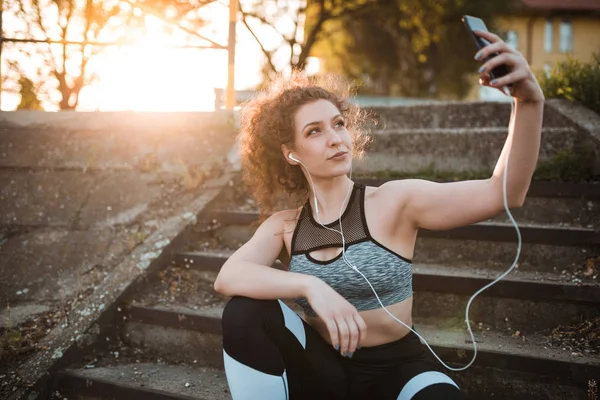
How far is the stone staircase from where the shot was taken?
217cm

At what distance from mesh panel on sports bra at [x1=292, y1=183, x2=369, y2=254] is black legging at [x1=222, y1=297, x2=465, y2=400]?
0.93 feet

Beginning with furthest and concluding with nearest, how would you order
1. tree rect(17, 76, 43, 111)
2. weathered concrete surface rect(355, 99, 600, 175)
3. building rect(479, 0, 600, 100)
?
building rect(479, 0, 600, 100) → tree rect(17, 76, 43, 111) → weathered concrete surface rect(355, 99, 600, 175)

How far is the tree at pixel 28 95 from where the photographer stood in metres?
5.08

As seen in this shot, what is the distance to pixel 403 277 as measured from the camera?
187 cm

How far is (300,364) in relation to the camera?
5.98 feet

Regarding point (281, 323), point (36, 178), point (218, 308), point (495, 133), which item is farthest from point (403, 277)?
point (36, 178)

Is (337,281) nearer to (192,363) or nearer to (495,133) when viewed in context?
(192,363)

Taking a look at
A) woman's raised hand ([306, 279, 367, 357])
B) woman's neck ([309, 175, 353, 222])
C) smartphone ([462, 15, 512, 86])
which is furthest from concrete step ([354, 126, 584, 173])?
smartphone ([462, 15, 512, 86])

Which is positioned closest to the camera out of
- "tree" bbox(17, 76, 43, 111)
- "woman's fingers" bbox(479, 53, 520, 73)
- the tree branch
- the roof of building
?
"woman's fingers" bbox(479, 53, 520, 73)

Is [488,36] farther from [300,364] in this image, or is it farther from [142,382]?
[142,382]

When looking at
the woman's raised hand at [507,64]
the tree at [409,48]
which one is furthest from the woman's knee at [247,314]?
the tree at [409,48]

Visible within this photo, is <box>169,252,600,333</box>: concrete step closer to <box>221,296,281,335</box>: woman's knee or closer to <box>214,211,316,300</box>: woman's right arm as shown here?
<box>214,211,316,300</box>: woman's right arm

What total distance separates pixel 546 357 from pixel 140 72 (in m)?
4.00

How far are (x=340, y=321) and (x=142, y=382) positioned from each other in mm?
1290
